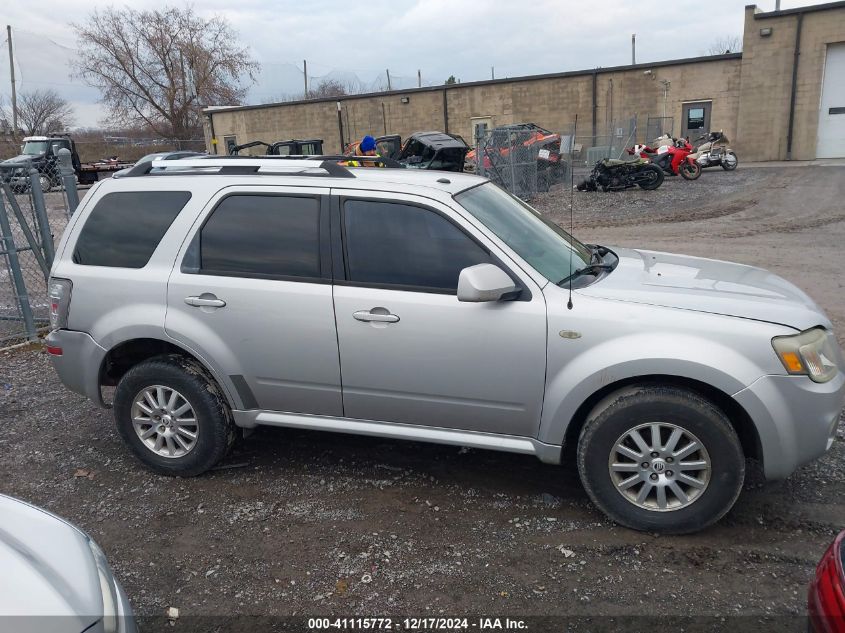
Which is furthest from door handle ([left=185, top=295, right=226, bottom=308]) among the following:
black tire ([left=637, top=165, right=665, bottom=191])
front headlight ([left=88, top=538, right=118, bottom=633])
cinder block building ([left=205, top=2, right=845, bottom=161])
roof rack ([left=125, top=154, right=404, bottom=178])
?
cinder block building ([left=205, top=2, right=845, bottom=161])

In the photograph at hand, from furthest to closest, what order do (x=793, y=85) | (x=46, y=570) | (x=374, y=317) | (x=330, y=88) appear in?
(x=330, y=88) → (x=793, y=85) → (x=374, y=317) → (x=46, y=570)

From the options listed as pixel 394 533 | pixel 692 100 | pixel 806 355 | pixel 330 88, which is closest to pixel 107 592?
pixel 394 533

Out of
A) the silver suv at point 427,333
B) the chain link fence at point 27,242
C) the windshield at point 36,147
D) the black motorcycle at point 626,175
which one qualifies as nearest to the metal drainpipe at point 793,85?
the black motorcycle at point 626,175

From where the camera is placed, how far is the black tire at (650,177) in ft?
59.1

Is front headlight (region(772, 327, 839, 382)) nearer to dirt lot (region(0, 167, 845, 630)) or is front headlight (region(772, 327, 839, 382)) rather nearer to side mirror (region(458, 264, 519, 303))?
dirt lot (region(0, 167, 845, 630))

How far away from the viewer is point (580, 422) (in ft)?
12.1

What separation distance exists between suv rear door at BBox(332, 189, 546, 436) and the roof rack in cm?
28

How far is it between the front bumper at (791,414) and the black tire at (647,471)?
141mm

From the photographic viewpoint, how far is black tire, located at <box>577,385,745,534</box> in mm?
3312

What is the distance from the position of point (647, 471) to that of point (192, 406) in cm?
273

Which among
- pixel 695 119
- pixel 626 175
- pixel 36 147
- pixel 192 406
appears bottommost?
pixel 192 406

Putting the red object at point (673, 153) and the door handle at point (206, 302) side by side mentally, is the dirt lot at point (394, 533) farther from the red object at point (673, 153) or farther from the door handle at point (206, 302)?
the red object at point (673, 153)

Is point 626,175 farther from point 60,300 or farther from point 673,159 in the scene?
point 60,300

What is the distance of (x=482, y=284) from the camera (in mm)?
3396
